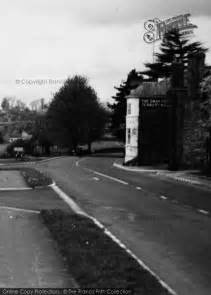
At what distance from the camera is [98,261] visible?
1127 centimetres

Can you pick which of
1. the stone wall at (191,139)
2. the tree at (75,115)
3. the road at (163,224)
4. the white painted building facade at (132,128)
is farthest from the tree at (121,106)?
the road at (163,224)

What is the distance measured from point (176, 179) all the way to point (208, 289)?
1312 inches

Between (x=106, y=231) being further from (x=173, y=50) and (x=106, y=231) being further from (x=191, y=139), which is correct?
(x=173, y=50)

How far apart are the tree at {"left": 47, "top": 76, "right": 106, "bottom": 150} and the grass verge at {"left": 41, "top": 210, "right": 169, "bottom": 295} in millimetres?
88701

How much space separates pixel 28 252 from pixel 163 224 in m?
6.44

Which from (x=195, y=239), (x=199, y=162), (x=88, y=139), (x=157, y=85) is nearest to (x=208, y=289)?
(x=195, y=239)

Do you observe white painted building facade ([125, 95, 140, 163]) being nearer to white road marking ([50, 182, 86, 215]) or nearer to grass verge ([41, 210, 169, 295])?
white road marking ([50, 182, 86, 215])

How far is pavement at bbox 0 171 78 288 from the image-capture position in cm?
1036

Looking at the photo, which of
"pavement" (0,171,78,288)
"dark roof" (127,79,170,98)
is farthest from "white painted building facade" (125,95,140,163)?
"pavement" (0,171,78,288)

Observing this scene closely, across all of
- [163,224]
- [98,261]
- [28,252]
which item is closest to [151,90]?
[163,224]

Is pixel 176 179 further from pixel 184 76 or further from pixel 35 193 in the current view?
pixel 184 76

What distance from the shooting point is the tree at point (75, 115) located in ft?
346

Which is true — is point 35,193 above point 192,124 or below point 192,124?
below

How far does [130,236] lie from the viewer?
1602cm
